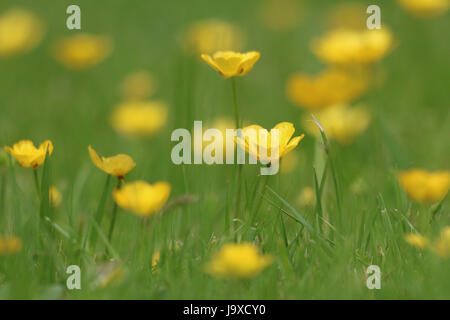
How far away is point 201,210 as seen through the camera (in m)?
1.71

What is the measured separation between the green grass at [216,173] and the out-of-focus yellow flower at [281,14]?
0.27ft

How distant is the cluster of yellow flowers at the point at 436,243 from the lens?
129cm

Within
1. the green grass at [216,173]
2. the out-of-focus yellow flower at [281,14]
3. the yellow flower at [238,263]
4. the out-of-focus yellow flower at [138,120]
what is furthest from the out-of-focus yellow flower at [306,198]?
the out-of-focus yellow flower at [281,14]

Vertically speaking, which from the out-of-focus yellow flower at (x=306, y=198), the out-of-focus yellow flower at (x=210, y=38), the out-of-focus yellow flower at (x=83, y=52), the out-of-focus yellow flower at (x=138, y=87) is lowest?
the out-of-focus yellow flower at (x=306, y=198)

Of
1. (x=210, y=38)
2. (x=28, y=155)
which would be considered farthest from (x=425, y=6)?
(x=28, y=155)

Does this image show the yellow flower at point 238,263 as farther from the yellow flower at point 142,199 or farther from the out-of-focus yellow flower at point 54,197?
the out-of-focus yellow flower at point 54,197

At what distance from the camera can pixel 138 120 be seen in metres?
2.91

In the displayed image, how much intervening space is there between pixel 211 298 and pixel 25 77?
2946mm

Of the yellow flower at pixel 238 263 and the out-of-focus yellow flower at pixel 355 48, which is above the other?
the out-of-focus yellow flower at pixel 355 48

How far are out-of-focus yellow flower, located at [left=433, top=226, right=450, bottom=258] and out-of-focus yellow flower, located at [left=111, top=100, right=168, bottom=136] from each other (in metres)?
1.77

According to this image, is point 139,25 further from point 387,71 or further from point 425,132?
point 425,132

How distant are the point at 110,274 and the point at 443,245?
66 centimetres

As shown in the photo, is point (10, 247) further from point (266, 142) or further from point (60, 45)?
point (60, 45)
